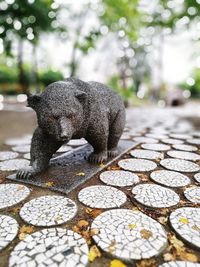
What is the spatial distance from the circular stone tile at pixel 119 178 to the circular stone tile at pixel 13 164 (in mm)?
1192

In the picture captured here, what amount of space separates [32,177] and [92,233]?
4.20 feet

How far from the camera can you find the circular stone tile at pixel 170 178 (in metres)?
2.77

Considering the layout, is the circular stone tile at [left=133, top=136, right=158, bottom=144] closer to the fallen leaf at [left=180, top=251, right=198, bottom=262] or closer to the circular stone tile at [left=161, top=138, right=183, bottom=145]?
the circular stone tile at [left=161, top=138, right=183, bottom=145]

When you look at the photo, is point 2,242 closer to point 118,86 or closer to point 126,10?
point 126,10

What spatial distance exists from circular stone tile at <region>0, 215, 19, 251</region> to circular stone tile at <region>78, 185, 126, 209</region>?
0.67 metres

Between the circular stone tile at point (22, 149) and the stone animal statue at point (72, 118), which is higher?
the stone animal statue at point (72, 118)

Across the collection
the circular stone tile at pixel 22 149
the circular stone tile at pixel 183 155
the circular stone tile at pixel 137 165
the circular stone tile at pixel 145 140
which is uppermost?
the circular stone tile at pixel 137 165

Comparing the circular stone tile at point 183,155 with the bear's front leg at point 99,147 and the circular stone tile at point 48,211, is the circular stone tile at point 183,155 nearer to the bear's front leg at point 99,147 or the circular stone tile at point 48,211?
the bear's front leg at point 99,147

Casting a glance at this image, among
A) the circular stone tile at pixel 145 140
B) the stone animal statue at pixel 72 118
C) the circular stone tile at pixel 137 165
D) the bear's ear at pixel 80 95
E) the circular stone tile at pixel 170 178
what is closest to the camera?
the stone animal statue at pixel 72 118

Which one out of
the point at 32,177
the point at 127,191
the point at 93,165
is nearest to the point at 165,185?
the point at 127,191

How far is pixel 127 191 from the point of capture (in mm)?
2572

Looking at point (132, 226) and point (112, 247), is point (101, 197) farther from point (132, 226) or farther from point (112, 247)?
point (112, 247)

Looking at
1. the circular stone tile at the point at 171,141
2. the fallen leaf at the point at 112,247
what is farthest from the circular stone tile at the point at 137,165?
the fallen leaf at the point at 112,247

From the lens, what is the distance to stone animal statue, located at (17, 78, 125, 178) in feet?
7.82
